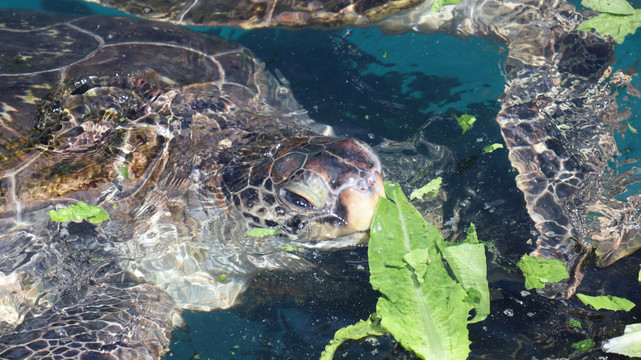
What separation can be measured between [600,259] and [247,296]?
2.54m

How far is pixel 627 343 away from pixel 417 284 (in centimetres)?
116

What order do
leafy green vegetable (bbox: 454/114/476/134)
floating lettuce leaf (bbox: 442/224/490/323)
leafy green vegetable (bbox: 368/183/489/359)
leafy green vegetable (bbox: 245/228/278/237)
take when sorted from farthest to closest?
1. leafy green vegetable (bbox: 454/114/476/134)
2. leafy green vegetable (bbox: 245/228/278/237)
3. floating lettuce leaf (bbox: 442/224/490/323)
4. leafy green vegetable (bbox: 368/183/489/359)

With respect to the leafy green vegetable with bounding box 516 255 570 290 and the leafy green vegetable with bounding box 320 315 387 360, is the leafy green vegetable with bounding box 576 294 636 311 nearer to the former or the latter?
the leafy green vegetable with bounding box 516 255 570 290

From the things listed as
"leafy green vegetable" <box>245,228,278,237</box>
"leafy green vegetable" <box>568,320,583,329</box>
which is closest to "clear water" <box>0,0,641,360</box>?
"leafy green vegetable" <box>568,320,583,329</box>

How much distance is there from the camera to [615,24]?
3611 millimetres

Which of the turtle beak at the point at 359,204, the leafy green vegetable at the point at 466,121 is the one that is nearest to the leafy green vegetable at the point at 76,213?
the turtle beak at the point at 359,204

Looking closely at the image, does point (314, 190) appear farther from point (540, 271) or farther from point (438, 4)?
point (438, 4)

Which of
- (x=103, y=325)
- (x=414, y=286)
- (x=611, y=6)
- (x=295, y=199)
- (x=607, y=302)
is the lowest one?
(x=103, y=325)

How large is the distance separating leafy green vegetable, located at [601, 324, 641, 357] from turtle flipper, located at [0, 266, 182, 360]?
2780 millimetres

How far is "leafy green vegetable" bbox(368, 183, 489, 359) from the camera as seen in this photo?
2262mm

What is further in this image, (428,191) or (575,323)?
(428,191)

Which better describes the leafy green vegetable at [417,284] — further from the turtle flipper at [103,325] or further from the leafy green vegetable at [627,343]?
the turtle flipper at [103,325]

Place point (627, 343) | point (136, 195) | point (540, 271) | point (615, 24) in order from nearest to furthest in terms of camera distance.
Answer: point (627, 343), point (540, 271), point (136, 195), point (615, 24)

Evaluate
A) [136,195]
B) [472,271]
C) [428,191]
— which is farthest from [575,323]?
[136,195]
